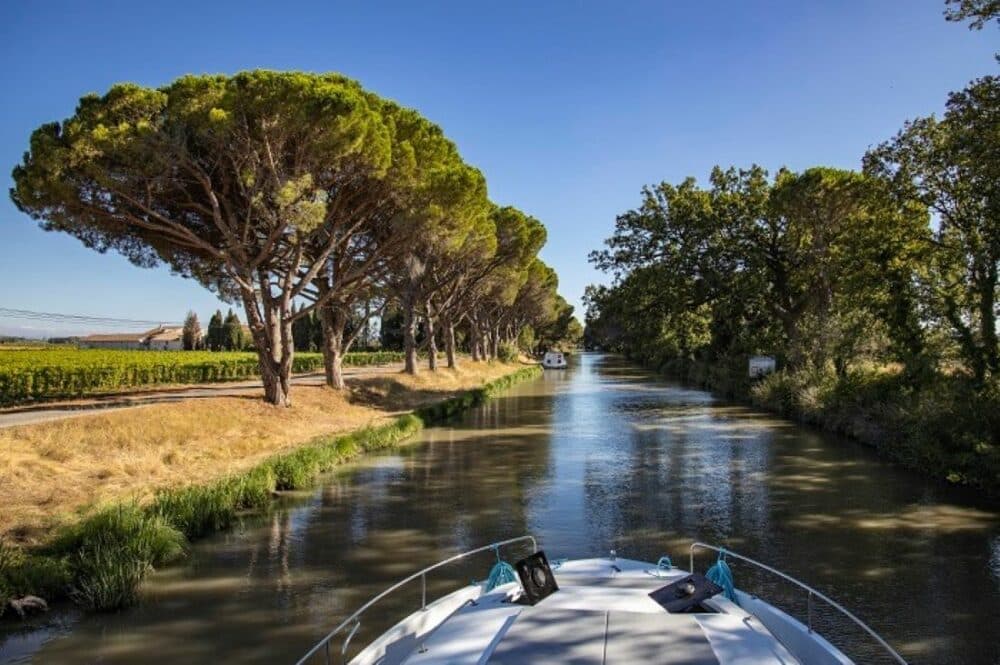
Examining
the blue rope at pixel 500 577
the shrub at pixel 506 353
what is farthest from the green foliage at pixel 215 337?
the blue rope at pixel 500 577

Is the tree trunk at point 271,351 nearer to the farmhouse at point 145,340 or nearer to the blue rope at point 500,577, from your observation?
the blue rope at point 500,577

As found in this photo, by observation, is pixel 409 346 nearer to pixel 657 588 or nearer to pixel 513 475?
pixel 513 475

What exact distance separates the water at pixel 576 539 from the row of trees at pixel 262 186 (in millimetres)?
7913

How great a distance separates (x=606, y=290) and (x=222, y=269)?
20.7 meters

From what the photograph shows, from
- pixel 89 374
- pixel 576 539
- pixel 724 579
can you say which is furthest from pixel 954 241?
pixel 89 374

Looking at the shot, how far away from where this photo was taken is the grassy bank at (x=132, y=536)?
901cm

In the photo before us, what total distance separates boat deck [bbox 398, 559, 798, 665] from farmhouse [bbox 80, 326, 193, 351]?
12269 cm

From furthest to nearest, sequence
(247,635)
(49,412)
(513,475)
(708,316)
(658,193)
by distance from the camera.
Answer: (708,316) < (658,193) < (49,412) < (513,475) < (247,635)

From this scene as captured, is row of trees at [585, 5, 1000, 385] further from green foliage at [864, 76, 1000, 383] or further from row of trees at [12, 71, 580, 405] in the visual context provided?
row of trees at [12, 71, 580, 405]

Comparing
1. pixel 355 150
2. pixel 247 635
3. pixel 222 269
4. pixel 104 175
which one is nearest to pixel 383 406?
pixel 222 269

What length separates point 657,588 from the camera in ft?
17.4

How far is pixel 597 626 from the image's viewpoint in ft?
13.9

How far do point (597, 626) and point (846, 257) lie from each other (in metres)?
24.5

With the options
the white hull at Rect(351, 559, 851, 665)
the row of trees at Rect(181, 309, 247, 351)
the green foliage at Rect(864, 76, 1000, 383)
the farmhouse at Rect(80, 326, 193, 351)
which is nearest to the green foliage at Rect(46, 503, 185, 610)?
the white hull at Rect(351, 559, 851, 665)
